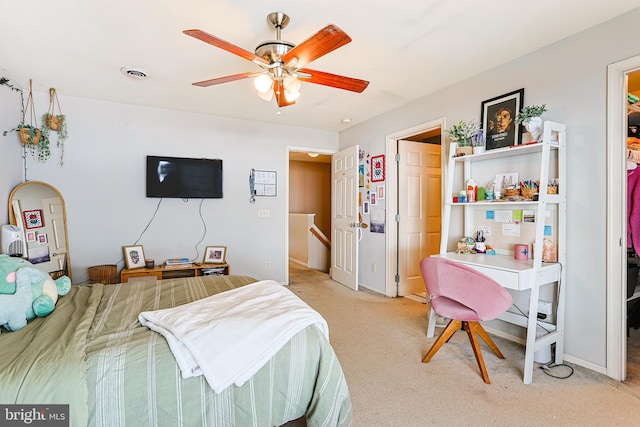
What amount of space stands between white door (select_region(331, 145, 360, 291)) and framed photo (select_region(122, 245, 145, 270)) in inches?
103

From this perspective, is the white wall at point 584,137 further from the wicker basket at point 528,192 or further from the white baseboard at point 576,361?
the wicker basket at point 528,192

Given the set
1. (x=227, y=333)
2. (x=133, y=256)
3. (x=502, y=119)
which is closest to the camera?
(x=227, y=333)

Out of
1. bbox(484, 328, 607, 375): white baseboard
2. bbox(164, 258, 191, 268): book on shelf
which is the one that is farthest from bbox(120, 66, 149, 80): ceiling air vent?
bbox(484, 328, 607, 375): white baseboard

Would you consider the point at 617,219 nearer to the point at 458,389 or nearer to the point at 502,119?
the point at 502,119

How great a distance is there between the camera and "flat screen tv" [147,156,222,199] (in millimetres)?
3719

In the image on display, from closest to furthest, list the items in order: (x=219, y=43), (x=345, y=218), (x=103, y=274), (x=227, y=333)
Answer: (x=227, y=333) < (x=219, y=43) < (x=103, y=274) < (x=345, y=218)

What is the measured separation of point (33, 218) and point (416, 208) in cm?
423

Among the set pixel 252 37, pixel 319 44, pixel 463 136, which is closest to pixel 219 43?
pixel 319 44

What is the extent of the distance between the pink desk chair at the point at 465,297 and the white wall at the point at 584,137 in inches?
24.8

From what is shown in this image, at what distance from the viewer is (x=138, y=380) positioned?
3.86 feet

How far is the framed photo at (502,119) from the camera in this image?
2.54 meters

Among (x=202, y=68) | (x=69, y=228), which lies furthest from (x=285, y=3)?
(x=69, y=228)

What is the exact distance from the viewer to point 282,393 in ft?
4.49

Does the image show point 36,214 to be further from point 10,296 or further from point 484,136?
point 484,136
